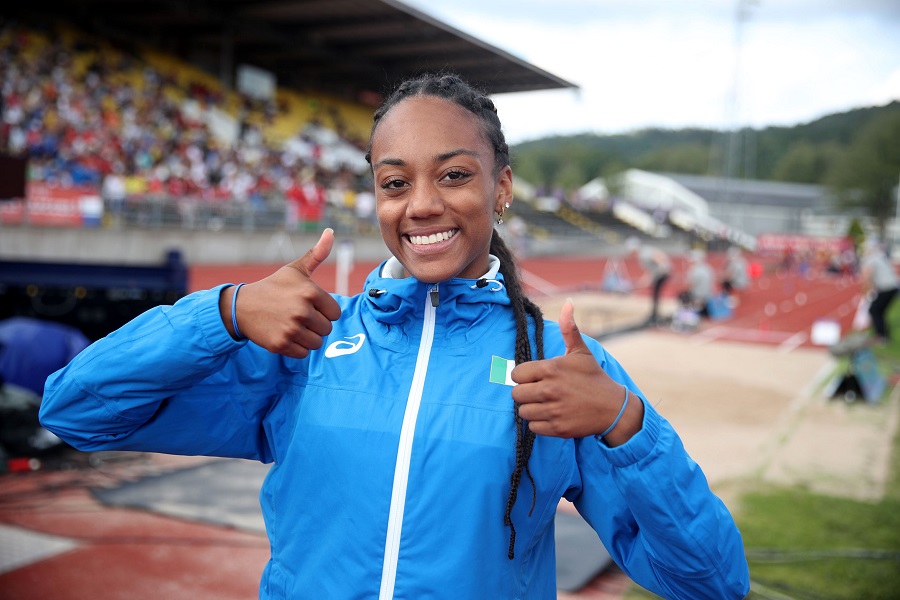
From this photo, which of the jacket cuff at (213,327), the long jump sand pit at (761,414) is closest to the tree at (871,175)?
the long jump sand pit at (761,414)

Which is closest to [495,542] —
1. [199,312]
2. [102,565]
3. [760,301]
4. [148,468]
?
[199,312]

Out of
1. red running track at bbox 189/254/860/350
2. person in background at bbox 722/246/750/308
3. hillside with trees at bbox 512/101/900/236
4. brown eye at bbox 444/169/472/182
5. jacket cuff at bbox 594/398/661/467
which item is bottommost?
red running track at bbox 189/254/860/350

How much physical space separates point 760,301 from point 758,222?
51270 millimetres

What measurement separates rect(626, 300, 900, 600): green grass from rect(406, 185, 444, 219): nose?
2.99 metres

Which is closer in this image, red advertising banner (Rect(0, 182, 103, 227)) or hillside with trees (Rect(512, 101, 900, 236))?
red advertising banner (Rect(0, 182, 103, 227))

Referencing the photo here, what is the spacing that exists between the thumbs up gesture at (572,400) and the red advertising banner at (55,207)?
585 inches

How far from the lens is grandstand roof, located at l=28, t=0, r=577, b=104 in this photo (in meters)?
3.10

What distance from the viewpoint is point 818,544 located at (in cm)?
452

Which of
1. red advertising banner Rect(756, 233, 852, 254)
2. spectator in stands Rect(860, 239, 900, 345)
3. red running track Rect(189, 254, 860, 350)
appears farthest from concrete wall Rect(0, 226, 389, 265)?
red advertising banner Rect(756, 233, 852, 254)

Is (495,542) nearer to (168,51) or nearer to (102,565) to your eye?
(102,565)

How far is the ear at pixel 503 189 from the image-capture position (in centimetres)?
169

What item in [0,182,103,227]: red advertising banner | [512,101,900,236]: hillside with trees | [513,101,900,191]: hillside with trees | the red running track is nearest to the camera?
[0,182,103,227]: red advertising banner

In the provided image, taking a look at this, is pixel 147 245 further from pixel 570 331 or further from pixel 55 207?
pixel 570 331

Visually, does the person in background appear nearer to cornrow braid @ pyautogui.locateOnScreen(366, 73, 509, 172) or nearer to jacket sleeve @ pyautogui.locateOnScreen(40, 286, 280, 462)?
cornrow braid @ pyautogui.locateOnScreen(366, 73, 509, 172)
